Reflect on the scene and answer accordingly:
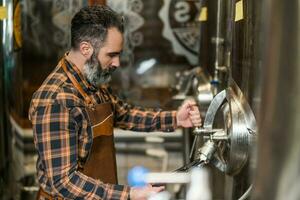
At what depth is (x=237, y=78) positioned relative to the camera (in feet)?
4.95

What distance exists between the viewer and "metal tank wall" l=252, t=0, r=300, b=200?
0.81 meters

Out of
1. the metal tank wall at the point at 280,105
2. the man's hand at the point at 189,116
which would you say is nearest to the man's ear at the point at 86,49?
the man's hand at the point at 189,116

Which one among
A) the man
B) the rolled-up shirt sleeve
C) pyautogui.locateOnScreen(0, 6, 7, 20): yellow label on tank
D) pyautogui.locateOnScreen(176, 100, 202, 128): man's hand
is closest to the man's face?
the man

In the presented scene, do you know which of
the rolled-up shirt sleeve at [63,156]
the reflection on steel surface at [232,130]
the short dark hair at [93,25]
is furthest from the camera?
the short dark hair at [93,25]

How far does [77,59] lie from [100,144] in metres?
0.34

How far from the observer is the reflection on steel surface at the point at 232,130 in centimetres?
132

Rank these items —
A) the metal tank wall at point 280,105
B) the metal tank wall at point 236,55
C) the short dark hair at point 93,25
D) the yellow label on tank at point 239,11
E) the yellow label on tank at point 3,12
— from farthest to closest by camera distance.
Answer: the yellow label on tank at point 3,12 < the short dark hair at point 93,25 < the yellow label on tank at point 239,11 < the metal tank wall at point 236,55 < the metal tank wall at point 280,105

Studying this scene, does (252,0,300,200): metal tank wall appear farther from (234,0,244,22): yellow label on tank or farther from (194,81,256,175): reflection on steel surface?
(234,0,244,22): yellow label on tank

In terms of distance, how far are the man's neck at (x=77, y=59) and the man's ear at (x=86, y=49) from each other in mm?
21

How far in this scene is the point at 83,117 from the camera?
1615 millimetres

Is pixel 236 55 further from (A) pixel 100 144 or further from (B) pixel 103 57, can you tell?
(A) pixel 100 144

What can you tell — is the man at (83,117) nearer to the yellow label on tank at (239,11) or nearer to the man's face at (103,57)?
the man's face at (103,57)

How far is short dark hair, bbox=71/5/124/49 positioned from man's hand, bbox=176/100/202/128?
444 millimetres

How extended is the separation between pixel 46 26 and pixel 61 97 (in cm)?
190
